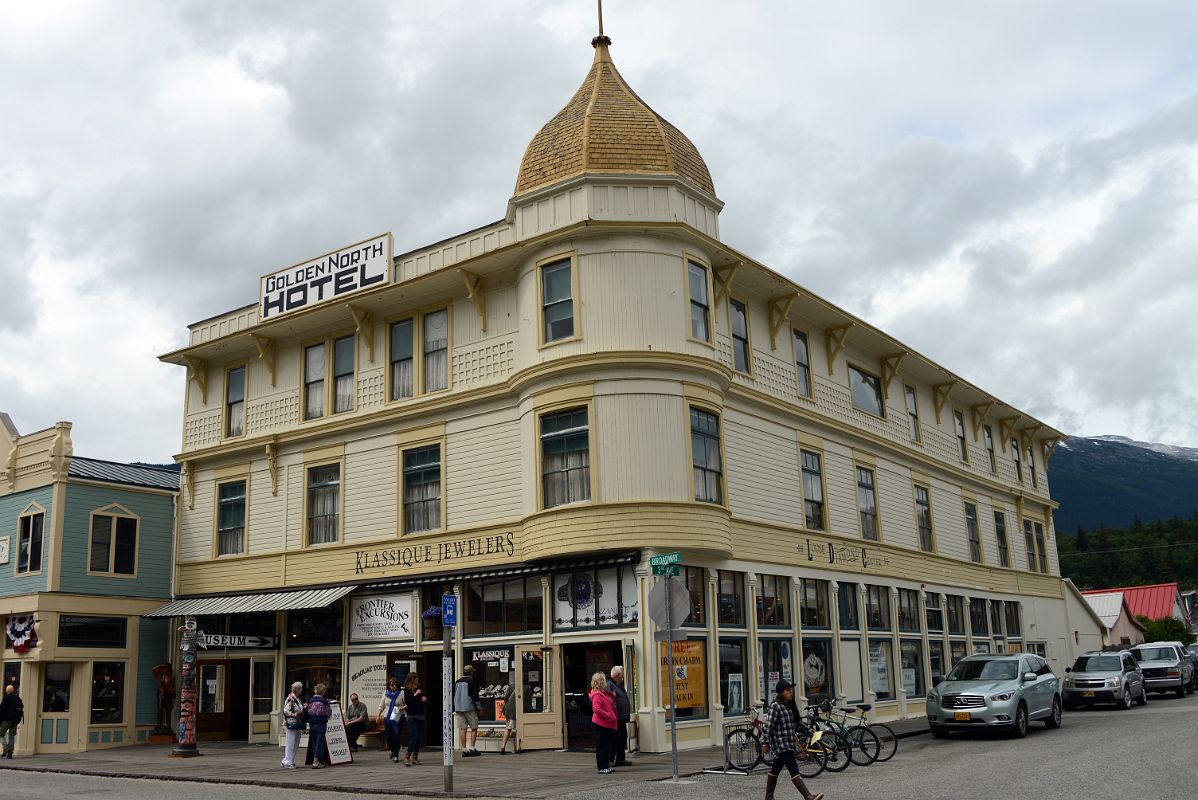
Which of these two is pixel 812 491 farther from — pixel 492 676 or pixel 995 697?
pixel 492 676

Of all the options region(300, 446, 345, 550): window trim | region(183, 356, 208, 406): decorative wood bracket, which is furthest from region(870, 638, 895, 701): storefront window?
region(183, 356, 208, 406): decorative wood bracket

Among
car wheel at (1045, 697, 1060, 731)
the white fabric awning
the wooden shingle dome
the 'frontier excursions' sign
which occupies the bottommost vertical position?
car wheel at (1045, 697, 1060, 731)

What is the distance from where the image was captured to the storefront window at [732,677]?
930 inches

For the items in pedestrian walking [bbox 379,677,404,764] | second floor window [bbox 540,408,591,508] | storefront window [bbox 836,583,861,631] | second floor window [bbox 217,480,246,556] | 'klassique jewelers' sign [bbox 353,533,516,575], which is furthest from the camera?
second floor window [bbox 217,480,246,556]

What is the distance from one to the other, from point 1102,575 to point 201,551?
12780cm

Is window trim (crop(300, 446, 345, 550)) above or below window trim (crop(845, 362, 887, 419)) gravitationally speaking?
below

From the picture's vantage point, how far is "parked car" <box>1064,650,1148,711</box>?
3192cm

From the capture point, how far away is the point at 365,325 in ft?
92.5

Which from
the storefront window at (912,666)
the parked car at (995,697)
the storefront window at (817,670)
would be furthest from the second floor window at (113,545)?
the storefront window at (912,666)

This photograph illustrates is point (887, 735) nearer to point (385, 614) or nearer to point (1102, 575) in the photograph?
point (385, 614)

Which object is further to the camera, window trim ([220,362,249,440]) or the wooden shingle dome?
window trim ([220,362,249,440])

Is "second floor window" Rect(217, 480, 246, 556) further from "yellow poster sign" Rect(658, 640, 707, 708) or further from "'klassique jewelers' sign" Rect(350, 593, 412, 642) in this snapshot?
"yellow poster sign" Rect(658, 640, 707, 708)

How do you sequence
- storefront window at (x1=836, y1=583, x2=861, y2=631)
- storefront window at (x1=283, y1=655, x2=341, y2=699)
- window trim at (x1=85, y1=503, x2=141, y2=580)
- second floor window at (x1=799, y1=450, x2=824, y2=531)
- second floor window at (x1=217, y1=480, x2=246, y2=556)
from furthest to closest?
second floor window at (x1=217, y1=480, x2=246, y2=556) < window trim at (x1=85, y1=503, x2=141, y2=580) < storefront window at (x1=836, y1=583, x2=861, y2=631) < second floor window at (x1=799, y1=450, x2=824, y2=531) < storefront window at (x1=283, y1=655, x2=341, y2=699)

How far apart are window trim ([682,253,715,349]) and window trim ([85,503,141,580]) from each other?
17048 mm
